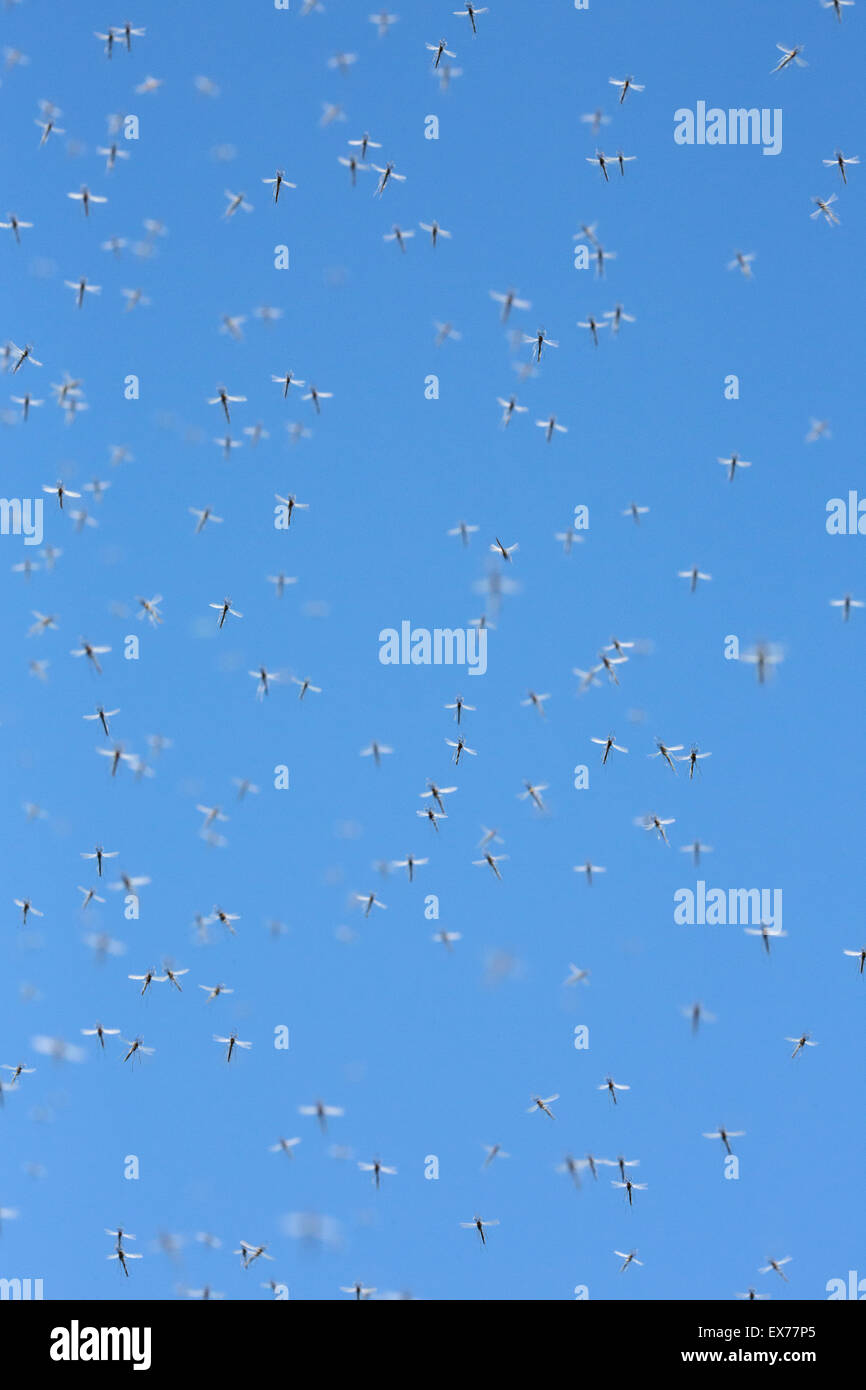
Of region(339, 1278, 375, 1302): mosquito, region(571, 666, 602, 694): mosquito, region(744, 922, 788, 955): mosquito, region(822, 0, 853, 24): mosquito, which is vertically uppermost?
region(822, 0, 853, 24): mosquito

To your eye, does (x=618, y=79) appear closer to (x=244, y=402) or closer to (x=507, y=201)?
(x=507, y=201)

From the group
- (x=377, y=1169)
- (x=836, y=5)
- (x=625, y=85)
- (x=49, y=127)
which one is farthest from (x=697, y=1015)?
(x=49, y=127)

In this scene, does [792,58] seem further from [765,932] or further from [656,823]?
[765,932]

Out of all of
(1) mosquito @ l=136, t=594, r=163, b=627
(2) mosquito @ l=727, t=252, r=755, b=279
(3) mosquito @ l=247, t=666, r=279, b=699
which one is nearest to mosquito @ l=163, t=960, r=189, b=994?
(3) mosquito @ l=247, t=666, r=279, b=699

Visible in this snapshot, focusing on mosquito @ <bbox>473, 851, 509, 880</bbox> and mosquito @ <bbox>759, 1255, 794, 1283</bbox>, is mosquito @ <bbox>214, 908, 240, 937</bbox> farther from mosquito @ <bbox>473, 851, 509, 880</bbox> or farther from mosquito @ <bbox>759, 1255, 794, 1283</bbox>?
mosquito @ <bbox>759, 1255, 794, 1283</bbox>

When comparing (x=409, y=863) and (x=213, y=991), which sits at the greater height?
(x=409, y=863)
